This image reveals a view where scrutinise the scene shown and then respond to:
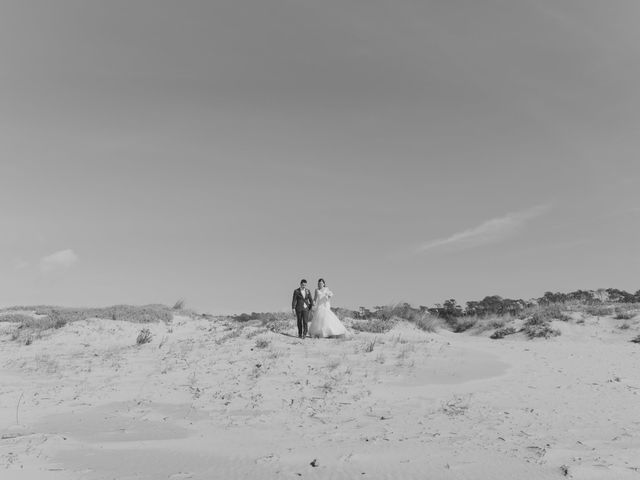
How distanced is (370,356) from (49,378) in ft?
29.6

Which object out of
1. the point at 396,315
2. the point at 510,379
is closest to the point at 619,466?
the point at 510,379

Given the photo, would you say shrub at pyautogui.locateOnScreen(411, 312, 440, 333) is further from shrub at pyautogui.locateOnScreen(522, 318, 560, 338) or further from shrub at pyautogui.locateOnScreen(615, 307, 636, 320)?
shrub at pyautogui.locateOnScreen(615, 307, 636, 320)

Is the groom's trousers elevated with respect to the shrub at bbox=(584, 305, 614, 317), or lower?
elevated

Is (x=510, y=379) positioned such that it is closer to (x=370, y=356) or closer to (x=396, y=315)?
(x=370, y=356)

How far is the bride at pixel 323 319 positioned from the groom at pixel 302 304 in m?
0.28

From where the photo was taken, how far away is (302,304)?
62.6 feet

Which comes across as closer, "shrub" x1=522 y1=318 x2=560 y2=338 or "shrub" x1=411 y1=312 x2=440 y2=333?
"shrub" x1=522 y1=318 x2=560 y2=338

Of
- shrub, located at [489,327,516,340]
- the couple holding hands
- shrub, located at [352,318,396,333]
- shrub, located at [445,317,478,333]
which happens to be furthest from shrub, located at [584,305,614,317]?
the couple holding hands

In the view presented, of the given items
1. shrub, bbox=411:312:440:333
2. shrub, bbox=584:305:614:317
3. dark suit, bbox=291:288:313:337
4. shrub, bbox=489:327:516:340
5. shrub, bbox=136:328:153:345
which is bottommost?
shrub, bbox=489:327:516:340

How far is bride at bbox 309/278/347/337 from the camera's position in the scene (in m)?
18.7

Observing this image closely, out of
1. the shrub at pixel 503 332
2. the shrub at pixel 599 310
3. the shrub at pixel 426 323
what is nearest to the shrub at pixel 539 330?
the shrub at pixel 503 332

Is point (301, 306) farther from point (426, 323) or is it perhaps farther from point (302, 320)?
point (426, 323)

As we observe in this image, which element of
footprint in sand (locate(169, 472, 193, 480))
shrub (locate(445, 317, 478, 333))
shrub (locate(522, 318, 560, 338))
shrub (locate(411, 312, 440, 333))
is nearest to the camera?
footprint in sand (locate(169, 472, 193, 480))

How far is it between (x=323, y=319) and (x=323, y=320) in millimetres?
39
